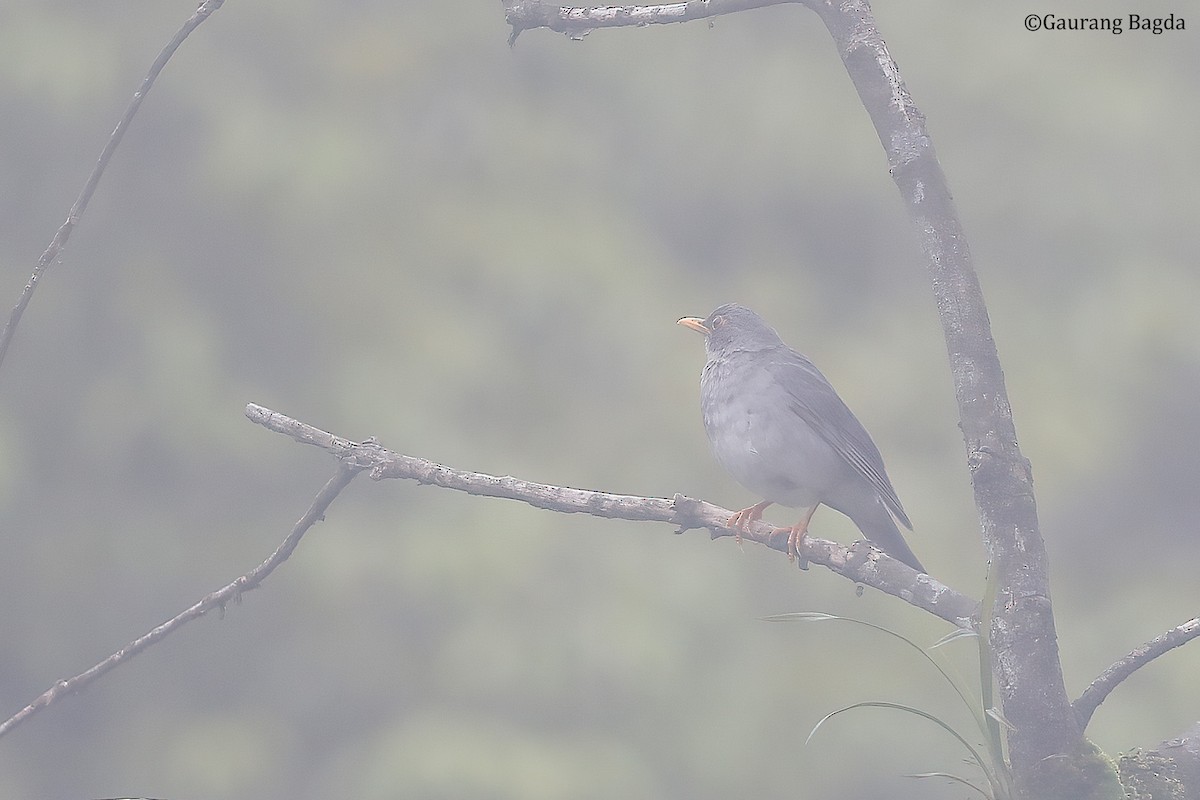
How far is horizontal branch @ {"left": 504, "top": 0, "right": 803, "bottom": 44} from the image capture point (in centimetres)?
209

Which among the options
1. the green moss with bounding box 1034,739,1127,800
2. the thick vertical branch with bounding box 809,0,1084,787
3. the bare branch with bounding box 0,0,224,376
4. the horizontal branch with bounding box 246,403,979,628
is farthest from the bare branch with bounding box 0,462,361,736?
the green moss with bounding box 1034,739,1127,800

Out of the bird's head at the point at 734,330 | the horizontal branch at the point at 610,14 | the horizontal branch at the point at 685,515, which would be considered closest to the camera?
the horizontal branch at the point at 685,515

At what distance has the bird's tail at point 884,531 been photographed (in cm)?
231

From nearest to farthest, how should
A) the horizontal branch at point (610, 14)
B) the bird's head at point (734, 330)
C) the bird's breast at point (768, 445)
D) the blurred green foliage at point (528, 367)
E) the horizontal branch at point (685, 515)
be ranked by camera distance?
1. the horizontal branch at point (685, 515)
2. the horizontal branch at point (610, 14)
3. the bird's breast at point (768, 445)
4. the bird's head at point (734, 330)
5. the blurred green foliage at point (528, 367)

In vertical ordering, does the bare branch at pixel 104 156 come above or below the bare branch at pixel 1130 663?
above

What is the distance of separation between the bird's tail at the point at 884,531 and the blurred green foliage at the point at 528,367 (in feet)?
1.72

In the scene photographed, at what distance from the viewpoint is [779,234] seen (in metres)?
3.49

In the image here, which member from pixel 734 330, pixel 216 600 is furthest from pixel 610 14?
pixel 216 600

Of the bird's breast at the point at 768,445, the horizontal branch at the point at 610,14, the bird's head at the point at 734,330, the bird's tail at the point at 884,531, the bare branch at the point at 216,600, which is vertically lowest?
the bare branch at the point at 216,600

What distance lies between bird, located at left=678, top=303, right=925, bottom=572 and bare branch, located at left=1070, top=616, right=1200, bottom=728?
1.79ft

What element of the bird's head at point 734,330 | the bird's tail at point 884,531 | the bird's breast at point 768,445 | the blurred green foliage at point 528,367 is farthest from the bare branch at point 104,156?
the bird's tail at point 884,531

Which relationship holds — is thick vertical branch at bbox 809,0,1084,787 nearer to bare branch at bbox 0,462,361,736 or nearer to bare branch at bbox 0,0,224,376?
bare branch at bbox 0,462,361,736

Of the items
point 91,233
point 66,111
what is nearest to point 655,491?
point 91,233

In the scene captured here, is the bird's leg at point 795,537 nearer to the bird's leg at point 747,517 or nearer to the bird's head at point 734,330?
the bird's leg at point 747,517
